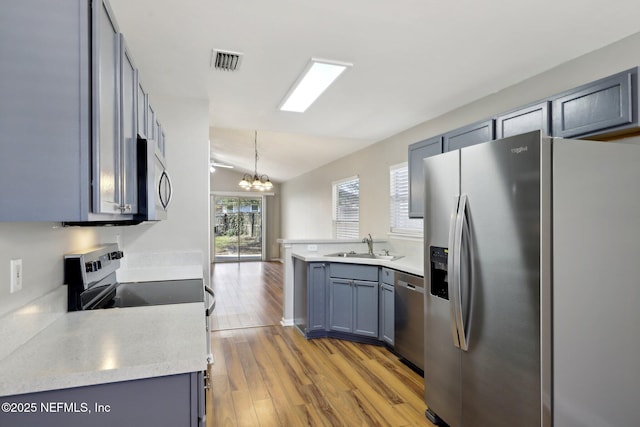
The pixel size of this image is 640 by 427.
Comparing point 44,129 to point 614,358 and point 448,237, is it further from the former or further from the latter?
point 614,358

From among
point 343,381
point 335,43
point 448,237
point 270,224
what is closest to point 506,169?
point 448,237

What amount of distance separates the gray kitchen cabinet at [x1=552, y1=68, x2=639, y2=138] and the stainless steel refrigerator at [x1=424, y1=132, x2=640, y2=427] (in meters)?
0.15

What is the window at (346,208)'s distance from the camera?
5989 millimetres

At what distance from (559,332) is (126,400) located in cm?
178

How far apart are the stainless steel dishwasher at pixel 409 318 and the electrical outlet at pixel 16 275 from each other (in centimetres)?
258

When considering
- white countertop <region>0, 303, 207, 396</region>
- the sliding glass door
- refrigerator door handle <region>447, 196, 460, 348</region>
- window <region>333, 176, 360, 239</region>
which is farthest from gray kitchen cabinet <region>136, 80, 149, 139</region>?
the sliding glass door

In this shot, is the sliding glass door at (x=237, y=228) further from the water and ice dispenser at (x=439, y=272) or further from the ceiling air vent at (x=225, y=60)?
the water and ice dispenser at (x=439, y=272)

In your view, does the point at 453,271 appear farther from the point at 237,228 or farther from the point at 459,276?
the point at 237,228

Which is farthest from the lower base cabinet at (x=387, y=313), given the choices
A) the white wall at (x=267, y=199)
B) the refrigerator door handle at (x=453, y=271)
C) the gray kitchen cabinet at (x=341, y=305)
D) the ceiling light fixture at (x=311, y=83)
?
the white wall at (x=267, y=199)

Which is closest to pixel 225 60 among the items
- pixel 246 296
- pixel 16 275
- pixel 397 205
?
pixel 16 275

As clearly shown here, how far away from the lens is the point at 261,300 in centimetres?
588

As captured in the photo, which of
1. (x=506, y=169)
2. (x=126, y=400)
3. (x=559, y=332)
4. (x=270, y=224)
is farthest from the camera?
(x=270, y=224)

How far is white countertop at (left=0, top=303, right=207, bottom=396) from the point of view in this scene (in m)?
1.10

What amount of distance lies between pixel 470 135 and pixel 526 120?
0.49 m
